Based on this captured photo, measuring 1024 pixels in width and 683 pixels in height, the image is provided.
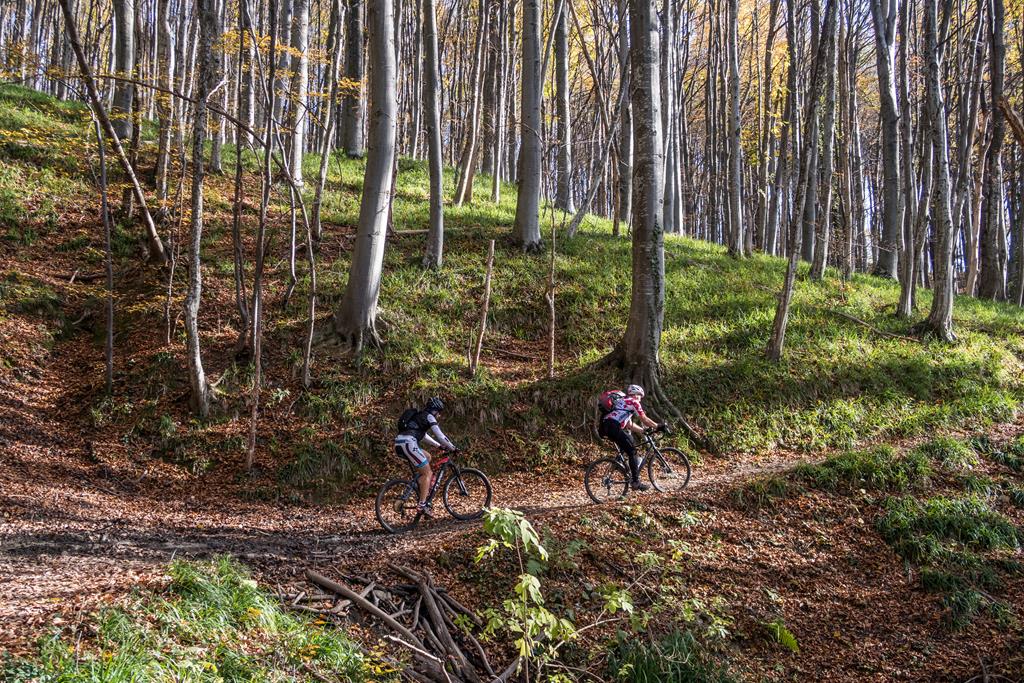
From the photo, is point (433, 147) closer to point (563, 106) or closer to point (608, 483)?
point (563, 106)

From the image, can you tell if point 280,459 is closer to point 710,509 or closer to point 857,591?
point 710,509

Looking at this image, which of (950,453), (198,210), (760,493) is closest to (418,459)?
(760,493)

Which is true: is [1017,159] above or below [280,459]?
above

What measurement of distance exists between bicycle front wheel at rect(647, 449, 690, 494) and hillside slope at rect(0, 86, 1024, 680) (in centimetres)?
45

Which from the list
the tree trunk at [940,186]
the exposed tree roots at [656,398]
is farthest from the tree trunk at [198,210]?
the tree trunk at [940,186]

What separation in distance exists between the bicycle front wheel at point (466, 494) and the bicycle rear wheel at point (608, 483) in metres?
1.37

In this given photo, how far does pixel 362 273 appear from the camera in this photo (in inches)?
434

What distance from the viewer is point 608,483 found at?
8.46 metres

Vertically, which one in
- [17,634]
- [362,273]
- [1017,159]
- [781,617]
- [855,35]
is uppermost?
[855,35]

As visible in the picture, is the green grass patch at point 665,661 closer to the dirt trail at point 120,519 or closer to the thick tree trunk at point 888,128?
the dirt trail at point 120,519

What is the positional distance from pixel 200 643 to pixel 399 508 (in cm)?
356

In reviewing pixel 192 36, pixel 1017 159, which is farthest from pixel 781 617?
pixel 1017 159

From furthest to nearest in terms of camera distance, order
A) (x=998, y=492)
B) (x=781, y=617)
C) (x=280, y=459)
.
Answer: (x=280, y=459) < (x=998, y=492) < (x=781, y=617)

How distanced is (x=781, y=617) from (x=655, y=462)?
9.22 ft
